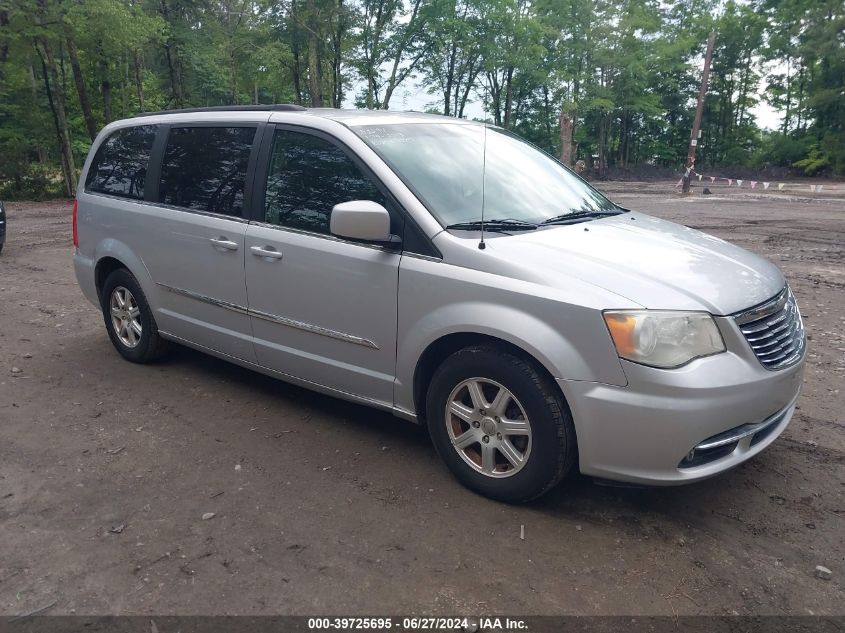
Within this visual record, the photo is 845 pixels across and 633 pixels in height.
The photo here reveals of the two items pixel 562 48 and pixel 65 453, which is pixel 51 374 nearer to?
pixel 65 453

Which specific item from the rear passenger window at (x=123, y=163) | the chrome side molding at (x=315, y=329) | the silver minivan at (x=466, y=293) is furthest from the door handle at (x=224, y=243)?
the rear passenger window at (x=123, y=163)

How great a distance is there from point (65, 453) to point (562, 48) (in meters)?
47.7

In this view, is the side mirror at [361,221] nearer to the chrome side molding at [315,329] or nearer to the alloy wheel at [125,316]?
the chrome side molding at [315,329]

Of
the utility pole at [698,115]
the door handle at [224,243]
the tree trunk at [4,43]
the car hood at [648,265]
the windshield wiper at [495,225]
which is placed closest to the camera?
the car hood at [648,265]

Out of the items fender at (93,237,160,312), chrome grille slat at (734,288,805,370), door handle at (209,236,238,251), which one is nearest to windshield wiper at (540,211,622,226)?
chrome grille slat at (734,288,805,370)

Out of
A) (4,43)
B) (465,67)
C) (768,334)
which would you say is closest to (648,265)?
(768,334)

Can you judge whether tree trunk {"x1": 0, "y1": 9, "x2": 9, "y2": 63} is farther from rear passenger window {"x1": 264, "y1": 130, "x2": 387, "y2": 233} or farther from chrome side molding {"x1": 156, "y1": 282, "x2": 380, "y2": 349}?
rear passenger window {"x1": 264, "y1": 130, "x2": 387, "y2": 233}

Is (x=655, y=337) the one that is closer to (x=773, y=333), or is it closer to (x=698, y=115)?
(x=773, y=333)

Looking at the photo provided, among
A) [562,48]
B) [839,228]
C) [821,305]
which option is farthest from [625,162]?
[821,305]

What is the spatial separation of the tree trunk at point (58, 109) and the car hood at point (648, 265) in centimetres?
2406

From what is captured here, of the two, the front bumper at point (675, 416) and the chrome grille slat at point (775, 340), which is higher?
the chrome grille slat at point (775, 340)

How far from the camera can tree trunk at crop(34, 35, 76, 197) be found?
74.2 feet

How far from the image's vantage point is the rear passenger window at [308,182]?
3.74m

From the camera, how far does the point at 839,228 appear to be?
1469 cm
